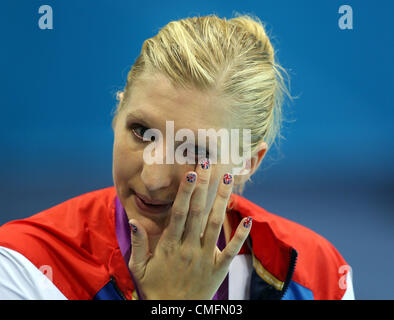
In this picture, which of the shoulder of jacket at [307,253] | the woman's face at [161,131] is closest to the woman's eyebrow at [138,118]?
the woman's face at [161,131]

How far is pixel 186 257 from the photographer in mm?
913

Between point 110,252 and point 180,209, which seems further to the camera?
point 110,252

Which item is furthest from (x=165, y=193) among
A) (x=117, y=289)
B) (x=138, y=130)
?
(x=117, y=289)

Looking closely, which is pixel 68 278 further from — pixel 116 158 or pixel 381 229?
pixel 381 229

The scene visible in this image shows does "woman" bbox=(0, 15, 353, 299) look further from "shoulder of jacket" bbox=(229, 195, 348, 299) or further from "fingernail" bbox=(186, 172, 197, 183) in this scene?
"shoulder of jacket" bbox=(229, 195, 348, 299)

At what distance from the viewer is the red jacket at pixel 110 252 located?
930mm

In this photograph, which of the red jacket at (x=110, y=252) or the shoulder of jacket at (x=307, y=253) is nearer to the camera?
the red jacket at (x=110, y=252)

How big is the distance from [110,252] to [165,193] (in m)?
0.24

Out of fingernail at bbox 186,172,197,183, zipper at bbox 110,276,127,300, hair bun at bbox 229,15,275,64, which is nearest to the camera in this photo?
fingernail at bbox 186,172,197,183

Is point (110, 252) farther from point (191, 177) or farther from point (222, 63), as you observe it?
point (222, 63)

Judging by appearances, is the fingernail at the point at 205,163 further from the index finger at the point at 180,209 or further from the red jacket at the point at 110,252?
the red jacket at the point at 110,252

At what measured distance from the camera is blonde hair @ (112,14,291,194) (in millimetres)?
895

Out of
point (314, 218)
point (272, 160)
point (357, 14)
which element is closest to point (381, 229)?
point (314, 218)

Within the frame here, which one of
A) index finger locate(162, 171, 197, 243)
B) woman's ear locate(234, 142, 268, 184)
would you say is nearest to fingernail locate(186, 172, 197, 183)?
index finger locate(162, 171, 197, 243)
